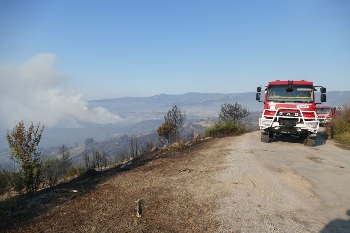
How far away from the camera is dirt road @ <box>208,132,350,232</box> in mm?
4266

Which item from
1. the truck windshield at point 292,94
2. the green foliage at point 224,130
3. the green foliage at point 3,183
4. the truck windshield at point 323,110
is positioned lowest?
the green foliage at point 3,183

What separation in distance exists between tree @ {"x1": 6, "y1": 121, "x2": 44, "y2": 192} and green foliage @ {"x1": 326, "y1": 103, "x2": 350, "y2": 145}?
14117 millimetres

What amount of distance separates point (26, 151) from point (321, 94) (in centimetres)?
1232

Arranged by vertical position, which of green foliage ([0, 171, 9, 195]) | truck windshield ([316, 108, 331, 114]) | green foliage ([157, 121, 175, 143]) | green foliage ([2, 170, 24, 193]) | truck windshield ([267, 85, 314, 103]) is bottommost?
green foliage ([157, 121, 175, 143])

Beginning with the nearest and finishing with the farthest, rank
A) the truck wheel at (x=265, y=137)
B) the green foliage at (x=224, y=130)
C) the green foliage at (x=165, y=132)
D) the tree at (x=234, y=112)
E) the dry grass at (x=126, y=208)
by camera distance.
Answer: the dry grass at (x=126, y=208)
the truck wheel at (x=265, y=137)
the green foliage at (x=224, y=130)
the green foliage at (x=165, y=132)
the tree at (x=234, y=112)

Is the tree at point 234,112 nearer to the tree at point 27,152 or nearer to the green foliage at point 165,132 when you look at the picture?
the green foliage at point 165,132

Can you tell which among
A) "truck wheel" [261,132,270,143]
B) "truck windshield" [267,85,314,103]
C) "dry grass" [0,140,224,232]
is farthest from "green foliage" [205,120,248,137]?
"dry grass" [0,140,224,232]

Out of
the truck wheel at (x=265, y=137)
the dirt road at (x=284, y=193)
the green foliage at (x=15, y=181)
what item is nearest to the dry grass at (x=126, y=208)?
the dirt road at (x=284, y=193)

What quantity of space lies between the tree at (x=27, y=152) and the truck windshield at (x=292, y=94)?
10.2 meters

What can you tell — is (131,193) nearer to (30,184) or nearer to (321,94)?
(30,184)

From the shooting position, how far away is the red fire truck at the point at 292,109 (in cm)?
1149

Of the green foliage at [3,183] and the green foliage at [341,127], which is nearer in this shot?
the green foliage at [3,183]

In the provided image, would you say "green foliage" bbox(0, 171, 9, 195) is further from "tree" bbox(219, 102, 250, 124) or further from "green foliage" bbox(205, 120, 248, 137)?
"tree" bbox(219, 102, 250, 124)

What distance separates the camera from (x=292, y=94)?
39.6 ft
